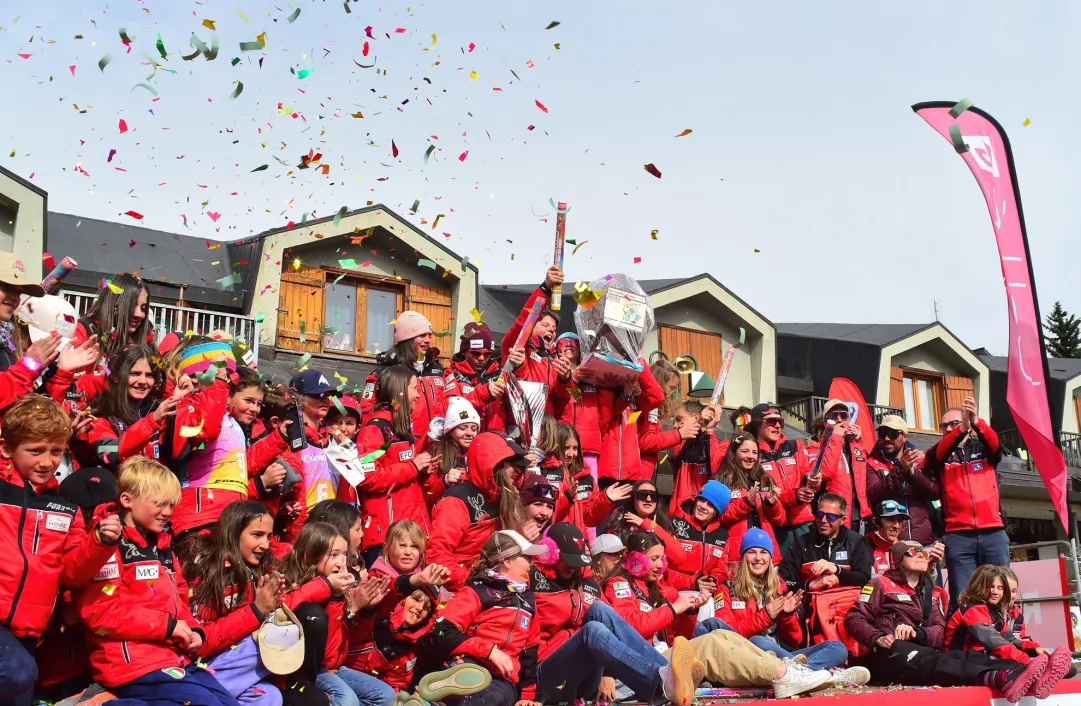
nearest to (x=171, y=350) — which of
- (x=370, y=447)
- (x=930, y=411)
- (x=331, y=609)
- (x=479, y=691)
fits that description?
(x=370, y=447)

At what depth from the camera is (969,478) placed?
9781 millimetres

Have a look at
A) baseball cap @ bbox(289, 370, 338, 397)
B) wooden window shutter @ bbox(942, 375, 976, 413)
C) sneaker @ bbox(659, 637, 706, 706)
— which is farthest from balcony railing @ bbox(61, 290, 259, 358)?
wooden window shutter @ bbox(942, 375, 976, 413)

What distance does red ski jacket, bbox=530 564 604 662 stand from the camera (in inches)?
264

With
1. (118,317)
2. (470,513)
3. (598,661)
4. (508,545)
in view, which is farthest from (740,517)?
(118,317)

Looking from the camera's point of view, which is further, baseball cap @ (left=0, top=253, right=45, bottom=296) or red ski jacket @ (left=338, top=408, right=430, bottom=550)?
red ski jacket @ (left=338, top=408, right=430, bottom=550)

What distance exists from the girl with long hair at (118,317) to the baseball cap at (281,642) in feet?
7.55

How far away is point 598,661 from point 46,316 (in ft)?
12.9

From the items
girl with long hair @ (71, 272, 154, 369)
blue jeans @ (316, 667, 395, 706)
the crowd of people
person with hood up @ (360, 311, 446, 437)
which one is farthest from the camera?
person with hood up @ (360, 311, 446, 437)

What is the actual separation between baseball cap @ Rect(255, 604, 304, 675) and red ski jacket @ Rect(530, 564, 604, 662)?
1.71 metres

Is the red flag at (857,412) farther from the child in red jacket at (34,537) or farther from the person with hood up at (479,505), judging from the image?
the child in red jacket at (34,537)

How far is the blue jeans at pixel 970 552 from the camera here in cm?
963

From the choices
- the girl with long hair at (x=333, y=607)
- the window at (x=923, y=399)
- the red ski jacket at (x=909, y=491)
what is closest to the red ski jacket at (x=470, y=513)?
the girl with long hair at (x=333, y=607)

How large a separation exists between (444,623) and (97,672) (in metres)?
1.87

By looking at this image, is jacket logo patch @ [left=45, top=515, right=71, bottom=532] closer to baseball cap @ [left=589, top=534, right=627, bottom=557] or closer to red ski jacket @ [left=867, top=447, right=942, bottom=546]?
baseball cap @ [left=589, top=534, right=627, bottom=557]
